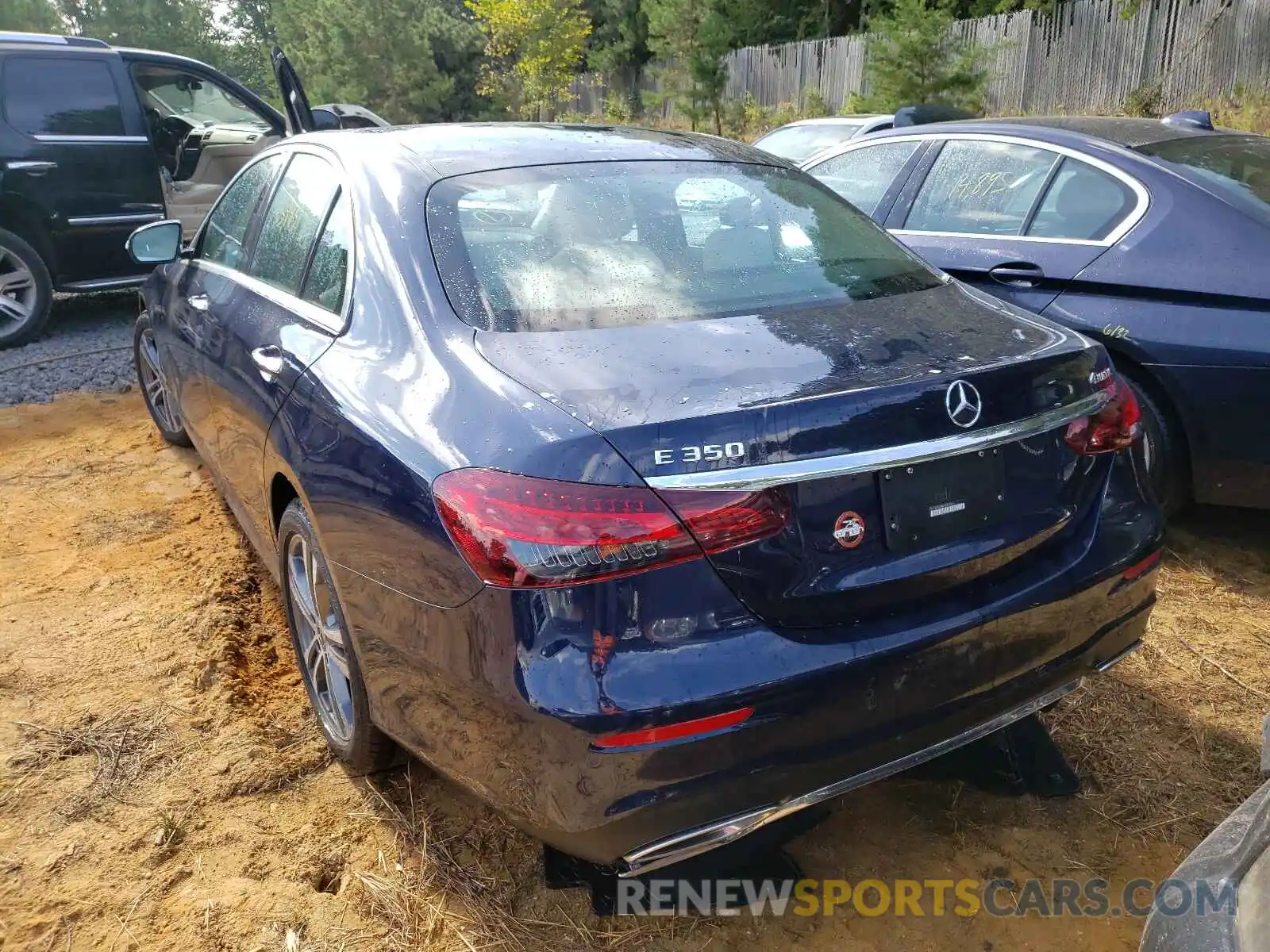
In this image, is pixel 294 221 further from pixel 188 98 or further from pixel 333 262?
pixel 188 98

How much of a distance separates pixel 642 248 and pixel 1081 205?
2353mm

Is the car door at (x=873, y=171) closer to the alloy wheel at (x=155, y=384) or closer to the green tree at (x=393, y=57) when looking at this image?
the alloy wheel at (x=155, y=384)

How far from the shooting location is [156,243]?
166 inches

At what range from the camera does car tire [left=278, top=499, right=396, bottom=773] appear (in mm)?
2469

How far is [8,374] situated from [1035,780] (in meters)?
6.69

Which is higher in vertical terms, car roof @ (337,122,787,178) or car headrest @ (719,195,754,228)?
car roof @ (337,122,787,178)

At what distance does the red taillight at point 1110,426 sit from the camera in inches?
87.7

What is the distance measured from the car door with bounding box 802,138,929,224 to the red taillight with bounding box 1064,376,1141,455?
2.51m

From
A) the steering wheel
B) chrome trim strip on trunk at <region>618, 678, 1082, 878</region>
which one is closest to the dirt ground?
chrome trim strip on trunk at <region>618, 678, 1082, 878</region>

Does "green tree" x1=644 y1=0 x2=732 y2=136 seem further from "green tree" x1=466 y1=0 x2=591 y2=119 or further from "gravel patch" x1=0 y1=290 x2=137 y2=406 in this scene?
"gravel patch" x1=0 y1=290 x2=137 y2=406

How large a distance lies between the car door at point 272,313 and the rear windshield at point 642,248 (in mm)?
409

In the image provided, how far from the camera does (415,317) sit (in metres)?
2.28

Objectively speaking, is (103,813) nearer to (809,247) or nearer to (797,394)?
(797,394)

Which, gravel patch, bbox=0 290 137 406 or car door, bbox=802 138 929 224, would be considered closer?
car door, bbox=802 138 929 224
